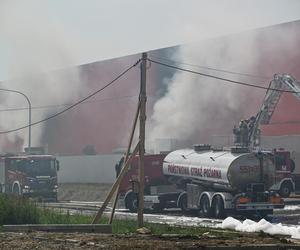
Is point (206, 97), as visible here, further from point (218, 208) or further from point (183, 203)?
point (218, 208)

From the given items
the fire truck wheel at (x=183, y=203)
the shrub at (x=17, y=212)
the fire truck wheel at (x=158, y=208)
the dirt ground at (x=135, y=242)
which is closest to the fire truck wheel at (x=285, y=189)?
the fire truck wheel at (x=158, y=208)

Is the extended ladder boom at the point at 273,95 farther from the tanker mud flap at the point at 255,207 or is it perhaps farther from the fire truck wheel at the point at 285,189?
the tanker mud flap at the point at 255,207

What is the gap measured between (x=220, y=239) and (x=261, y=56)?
114 feet

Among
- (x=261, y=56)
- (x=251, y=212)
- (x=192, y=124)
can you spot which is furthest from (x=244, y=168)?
(x=192, y=124)

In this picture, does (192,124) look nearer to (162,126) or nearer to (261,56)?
(162,126)

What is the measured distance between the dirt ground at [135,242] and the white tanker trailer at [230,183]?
410 inches

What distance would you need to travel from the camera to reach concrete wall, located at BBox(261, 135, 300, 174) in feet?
161

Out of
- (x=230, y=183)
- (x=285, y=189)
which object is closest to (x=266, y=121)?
(x=285, y=189)

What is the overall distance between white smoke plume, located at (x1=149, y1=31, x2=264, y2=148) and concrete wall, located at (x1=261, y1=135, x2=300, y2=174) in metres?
2.45

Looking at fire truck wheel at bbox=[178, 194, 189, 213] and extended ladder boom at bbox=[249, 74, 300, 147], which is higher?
extended ladder boom at bbox=[249, 74, 300, 147]

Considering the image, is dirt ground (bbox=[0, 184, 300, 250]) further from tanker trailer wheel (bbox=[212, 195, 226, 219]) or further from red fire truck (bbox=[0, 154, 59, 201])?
red fire truck (bbox=[0, 154, 59, 201])

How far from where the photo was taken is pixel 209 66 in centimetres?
5266

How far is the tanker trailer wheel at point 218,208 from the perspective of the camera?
29.1m

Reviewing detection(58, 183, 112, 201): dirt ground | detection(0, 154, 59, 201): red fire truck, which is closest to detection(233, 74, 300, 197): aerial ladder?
detection(0, 154, 59, 201): red fire truck
